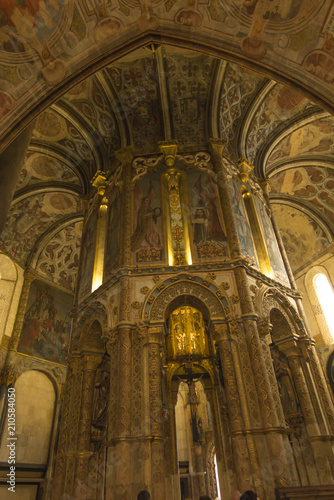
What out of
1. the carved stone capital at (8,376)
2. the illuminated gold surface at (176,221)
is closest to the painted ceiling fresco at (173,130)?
the illuminated gold surface at (176,221)

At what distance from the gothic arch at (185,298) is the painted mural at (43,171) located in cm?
763

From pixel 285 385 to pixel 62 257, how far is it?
12689 mm

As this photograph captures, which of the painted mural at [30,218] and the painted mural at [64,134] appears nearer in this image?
the painted mural at [64,134]

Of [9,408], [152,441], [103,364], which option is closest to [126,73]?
[103,364]

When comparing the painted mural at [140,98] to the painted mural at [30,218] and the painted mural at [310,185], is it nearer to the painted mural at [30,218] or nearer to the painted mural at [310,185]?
the painted mural at [30,218]

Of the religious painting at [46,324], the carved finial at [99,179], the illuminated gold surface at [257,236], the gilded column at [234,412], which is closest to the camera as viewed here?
the gilded column at [234,412]

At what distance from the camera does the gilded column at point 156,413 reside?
6.75 m

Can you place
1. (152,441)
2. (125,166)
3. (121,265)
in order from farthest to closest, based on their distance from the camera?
(125,166) → (121,265) → (152,441)

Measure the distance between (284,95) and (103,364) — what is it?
1050cm

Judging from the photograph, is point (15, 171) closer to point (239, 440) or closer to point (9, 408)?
point (239, 440)

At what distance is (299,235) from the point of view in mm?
17203

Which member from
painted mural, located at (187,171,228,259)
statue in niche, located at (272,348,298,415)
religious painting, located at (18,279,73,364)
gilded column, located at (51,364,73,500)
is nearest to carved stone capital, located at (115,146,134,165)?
painted mural, located at (187,171,228,259)

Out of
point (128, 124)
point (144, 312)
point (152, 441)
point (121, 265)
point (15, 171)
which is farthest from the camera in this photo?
point (128, 124)

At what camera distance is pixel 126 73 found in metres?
11.7
